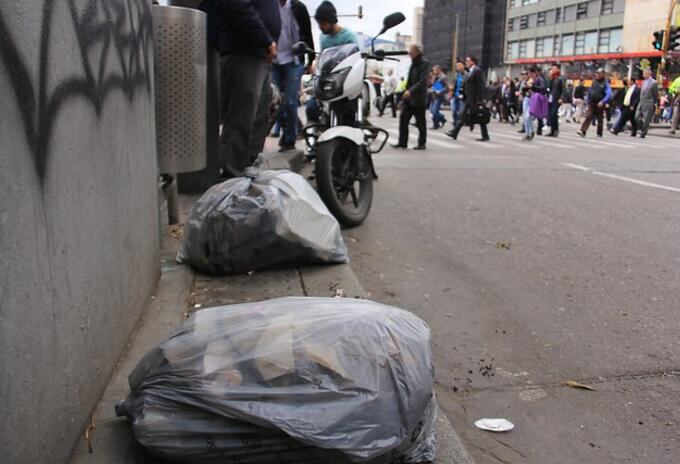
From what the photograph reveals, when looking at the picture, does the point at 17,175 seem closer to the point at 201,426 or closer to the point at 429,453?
the point at 201,426

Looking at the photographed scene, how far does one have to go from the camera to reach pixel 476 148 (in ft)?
41.3

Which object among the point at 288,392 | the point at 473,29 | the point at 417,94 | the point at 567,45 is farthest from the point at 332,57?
the point at 473,29

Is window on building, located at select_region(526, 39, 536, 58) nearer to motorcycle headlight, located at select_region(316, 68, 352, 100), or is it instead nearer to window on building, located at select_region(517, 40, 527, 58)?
window on building, located at select_region(517, 40, 527, 58)

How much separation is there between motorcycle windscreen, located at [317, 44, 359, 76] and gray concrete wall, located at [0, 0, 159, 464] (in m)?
3.43

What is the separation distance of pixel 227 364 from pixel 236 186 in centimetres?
186

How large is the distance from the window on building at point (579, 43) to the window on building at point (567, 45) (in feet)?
2.02

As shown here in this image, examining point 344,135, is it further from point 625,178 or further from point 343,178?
point 625,178

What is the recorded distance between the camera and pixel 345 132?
4.95 meters

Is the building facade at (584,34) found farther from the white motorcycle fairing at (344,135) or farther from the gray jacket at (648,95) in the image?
the white motorcycle fairing at (344,135)

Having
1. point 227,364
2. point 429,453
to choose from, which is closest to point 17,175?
point 227,364

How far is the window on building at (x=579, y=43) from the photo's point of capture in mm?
71750

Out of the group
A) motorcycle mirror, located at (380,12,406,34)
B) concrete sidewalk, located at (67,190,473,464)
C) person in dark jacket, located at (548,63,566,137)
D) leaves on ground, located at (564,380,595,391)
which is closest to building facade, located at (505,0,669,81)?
person in dark jacket, located at (548,63,566,137)

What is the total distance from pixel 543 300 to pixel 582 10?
77995 mm

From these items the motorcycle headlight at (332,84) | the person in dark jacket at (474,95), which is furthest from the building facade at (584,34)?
the motorcycle headlight at (332,84)
